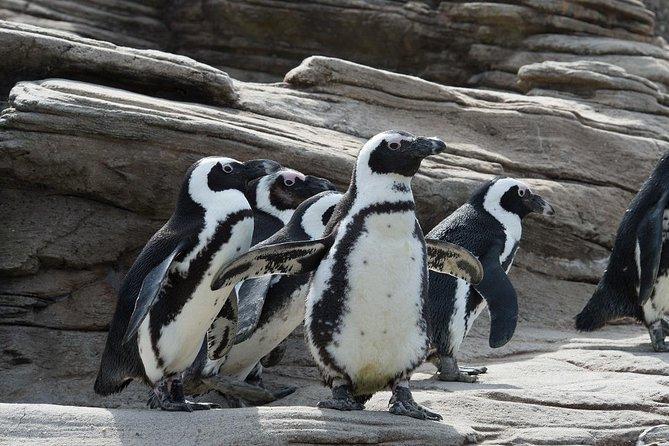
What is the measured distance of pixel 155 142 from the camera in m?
5.89

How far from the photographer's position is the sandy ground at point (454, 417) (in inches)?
148

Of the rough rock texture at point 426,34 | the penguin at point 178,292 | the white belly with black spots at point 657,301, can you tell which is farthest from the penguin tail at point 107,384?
the rough rock texture at point 426,34

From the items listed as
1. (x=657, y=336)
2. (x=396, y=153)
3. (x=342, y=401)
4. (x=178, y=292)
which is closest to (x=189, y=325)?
(x=178, y=292)

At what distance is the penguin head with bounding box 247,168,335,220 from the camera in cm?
573

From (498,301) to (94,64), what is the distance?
8.60 ft

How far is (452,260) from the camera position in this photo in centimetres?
461

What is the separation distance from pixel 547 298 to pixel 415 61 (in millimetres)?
3412

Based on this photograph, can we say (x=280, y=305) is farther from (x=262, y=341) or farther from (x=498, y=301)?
(x=498, y=301)

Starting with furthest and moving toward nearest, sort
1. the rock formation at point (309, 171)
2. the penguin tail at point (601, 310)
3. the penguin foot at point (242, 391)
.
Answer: the penguin tail at point (601, 310), the penguin foot at point (242, 391), the rock formation at point (309, 171)

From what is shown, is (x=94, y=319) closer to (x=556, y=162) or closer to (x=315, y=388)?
(x=315, y=388)

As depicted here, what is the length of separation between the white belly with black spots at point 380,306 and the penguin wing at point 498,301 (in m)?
0.67

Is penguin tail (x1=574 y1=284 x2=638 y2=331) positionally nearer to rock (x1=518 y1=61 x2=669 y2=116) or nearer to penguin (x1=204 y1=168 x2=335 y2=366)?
penguin (x1=204 y1=168 x2=335 y2=366)

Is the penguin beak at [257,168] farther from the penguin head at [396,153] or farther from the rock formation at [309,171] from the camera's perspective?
the rock formation at [309,171]

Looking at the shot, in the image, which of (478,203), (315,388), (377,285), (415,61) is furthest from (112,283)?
(415,61)
